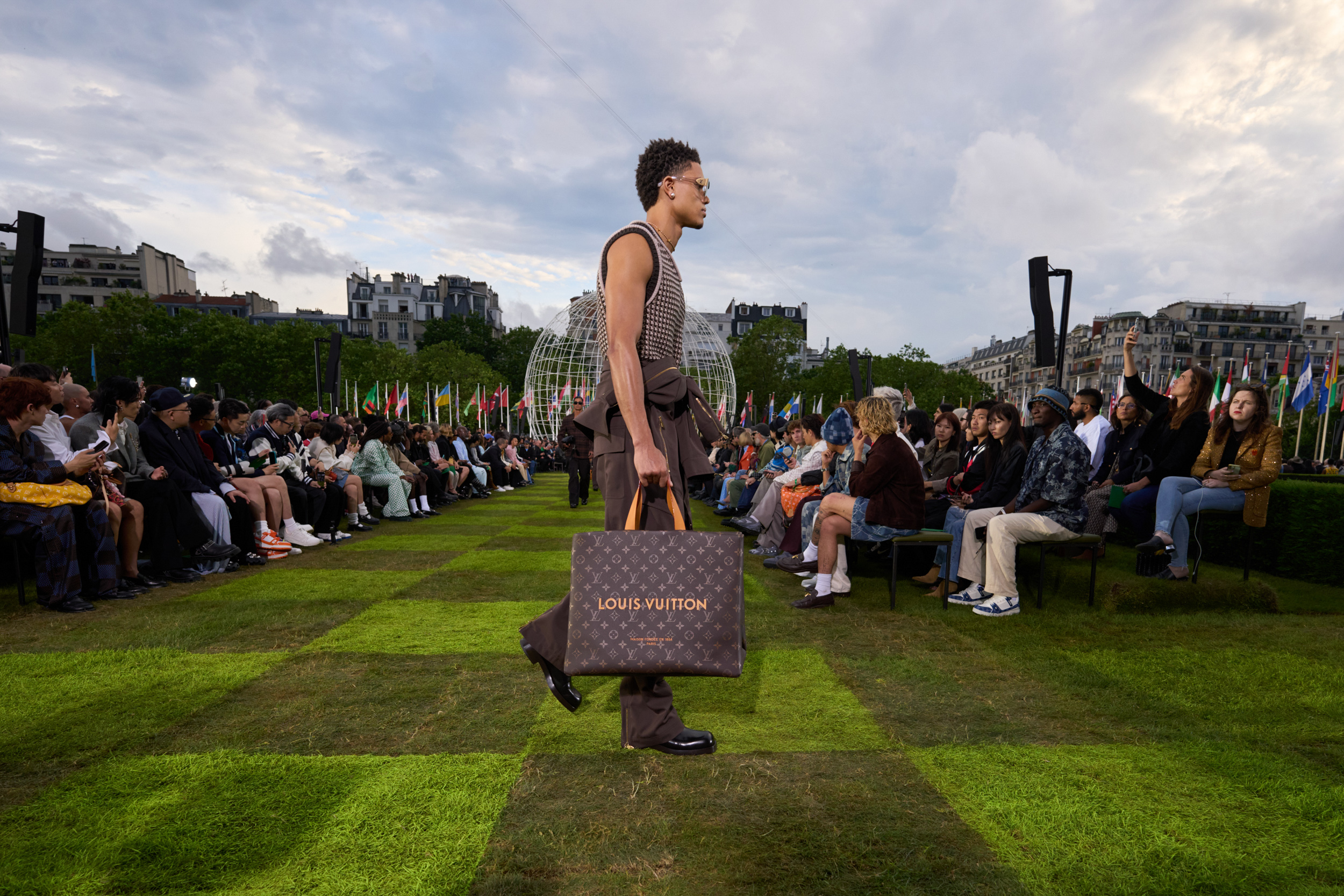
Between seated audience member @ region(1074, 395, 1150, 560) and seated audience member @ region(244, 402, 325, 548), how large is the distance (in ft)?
31.6

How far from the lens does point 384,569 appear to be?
27.2 ft

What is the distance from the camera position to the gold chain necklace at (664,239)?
3305mm

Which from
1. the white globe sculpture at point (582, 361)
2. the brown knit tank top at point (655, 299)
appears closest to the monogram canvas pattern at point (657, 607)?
the brown knit tank top at point (655, 299)

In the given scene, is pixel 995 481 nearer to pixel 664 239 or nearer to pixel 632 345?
pixel 664 239

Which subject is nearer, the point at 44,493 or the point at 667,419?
the point at 667,419

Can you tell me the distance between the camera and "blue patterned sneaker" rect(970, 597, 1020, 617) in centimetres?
614

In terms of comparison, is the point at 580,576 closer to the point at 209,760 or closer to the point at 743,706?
the point at 743,706

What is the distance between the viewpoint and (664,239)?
10.9ft

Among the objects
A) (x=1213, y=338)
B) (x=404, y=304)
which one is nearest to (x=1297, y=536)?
(x=404, y=304)

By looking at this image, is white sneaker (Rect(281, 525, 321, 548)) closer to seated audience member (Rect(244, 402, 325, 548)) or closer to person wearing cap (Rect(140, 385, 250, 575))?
seated audience member (Rect(244, 402, 325, 548))

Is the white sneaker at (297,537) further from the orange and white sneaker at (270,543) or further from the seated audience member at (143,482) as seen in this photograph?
the seated audience member at (143,482)

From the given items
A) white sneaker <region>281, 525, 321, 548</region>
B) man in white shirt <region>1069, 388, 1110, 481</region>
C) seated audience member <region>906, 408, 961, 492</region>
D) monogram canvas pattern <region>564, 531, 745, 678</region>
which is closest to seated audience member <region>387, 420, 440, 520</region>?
white sneaker <region>281, 525, 321, 548</region>

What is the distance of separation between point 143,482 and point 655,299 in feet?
22.6

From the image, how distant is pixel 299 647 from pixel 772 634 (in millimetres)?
3406
